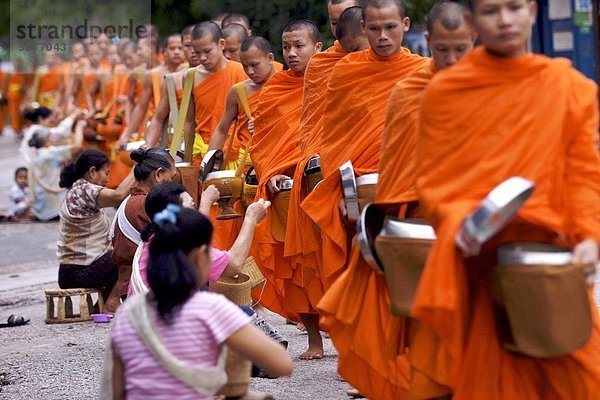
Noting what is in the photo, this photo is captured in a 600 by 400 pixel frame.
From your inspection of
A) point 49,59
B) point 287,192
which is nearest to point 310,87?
point 287,192

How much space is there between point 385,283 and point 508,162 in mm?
1250

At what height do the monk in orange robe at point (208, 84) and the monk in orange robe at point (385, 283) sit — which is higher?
the monk in orange robe at point (208, 84)

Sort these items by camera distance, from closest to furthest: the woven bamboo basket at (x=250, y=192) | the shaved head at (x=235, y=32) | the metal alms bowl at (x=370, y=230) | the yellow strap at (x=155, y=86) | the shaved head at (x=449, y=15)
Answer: the shaved head at (x=449, y=15)
the metal alms bowl at (x=370, y=230)
the woven bamboo basket at (x=250, y=192)
the shaved head at (x=235, y=32)
the yellow strap at (x=155, y=86)

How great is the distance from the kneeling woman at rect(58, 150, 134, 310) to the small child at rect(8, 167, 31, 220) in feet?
24.0

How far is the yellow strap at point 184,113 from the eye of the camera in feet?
30.7

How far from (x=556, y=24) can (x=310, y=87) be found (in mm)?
9978

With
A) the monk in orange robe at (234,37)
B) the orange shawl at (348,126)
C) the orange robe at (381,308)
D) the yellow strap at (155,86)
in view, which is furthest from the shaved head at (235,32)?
the orange robe at (381,308)

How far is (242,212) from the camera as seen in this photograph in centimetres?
872

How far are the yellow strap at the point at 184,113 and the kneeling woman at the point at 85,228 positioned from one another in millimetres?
483

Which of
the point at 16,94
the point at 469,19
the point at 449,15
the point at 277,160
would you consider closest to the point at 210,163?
the point at 277,160

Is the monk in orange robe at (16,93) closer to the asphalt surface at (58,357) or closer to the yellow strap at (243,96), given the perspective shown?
the asphalt surface at (58,357)

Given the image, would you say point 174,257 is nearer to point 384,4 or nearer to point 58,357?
point 384,4

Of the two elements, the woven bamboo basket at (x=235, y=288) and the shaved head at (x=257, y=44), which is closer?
the woven bamboo basket at (x=235, y=288)

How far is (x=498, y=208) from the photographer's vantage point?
13.6ft
